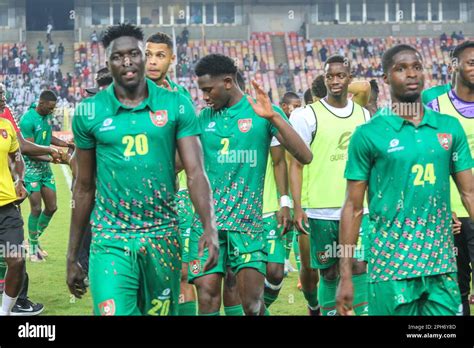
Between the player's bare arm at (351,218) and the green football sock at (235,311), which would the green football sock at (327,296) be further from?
the player's bare arm at (351,218)

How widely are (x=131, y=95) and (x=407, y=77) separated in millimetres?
1599

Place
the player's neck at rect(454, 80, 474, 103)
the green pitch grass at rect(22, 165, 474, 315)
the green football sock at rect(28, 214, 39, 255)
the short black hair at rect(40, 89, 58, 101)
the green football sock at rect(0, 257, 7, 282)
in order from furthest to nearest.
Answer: the short black hair at rect(40, 89, 58, 101)
the green football sock at rect(28, 214, 39, 255)
the green pitch grass at rect(22, 165, 474, 315)
the green football sock at rect(0, 257, 7, 282)
the player's neck at rect(454, 80, 474, 103)

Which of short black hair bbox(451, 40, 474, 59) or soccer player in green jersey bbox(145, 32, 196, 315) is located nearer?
short black hair bbox(451, 40, 474, 59)

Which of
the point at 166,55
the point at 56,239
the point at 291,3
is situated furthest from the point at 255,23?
the point at 166,55

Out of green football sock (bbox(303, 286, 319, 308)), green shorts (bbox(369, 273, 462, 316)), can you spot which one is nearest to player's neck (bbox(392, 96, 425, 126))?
green shorts (bbox(369, 273, 462, 316))

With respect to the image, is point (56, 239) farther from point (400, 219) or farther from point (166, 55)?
point (400, 219)

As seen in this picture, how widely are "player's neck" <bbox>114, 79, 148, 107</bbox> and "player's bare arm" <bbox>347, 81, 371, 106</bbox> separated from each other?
4.65 metres

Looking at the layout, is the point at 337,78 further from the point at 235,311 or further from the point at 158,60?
the point at 235,311

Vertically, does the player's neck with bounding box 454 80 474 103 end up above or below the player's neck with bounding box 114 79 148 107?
above

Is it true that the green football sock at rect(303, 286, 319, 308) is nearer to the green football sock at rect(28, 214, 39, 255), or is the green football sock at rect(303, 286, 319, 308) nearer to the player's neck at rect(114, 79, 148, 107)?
the player's neck at rect(114, 79, 148, 107)

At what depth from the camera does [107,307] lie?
5391 mm

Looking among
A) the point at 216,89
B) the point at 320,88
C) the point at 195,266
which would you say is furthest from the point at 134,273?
the point at 320,88

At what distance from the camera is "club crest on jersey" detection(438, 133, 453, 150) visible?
5461mm
